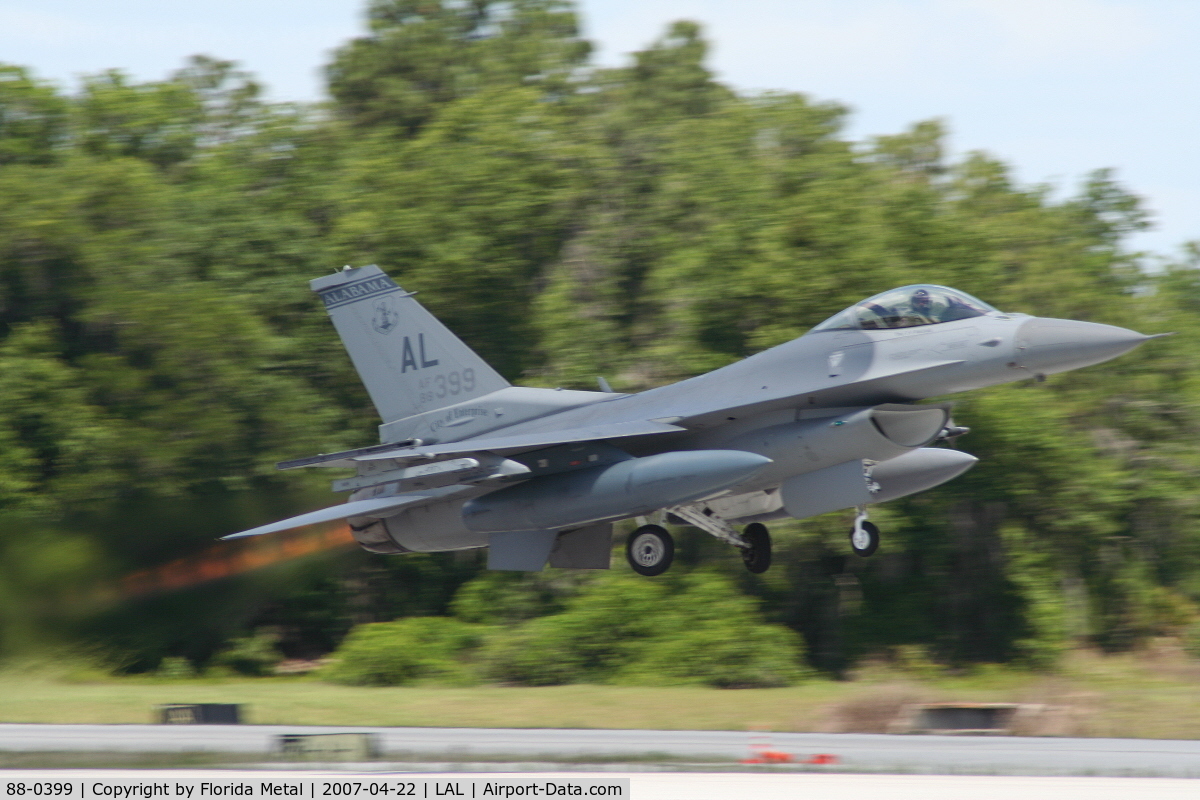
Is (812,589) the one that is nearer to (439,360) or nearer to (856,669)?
(856,669)

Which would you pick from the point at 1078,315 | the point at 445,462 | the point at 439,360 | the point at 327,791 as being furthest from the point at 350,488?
the point at 1078,315

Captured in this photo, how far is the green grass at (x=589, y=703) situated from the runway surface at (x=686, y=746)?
73 centimetres

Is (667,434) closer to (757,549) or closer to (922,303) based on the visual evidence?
(757,549)

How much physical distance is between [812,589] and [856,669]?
2359mm

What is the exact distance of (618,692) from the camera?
21.6 meters

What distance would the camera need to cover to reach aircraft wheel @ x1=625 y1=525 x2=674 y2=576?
17.0 metres

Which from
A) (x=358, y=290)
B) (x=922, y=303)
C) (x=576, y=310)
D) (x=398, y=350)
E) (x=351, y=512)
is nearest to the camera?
(x=922, y=303)

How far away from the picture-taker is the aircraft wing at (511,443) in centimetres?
1627

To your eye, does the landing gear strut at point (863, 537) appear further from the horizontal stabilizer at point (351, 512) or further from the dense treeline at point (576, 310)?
the dense treeline at point (576, 310)

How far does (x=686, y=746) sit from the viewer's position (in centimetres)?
1605

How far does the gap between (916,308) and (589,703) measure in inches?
354
